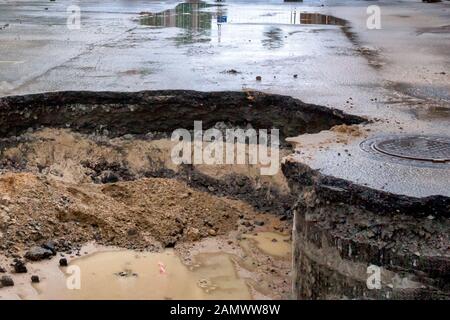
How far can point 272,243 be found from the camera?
630 cm

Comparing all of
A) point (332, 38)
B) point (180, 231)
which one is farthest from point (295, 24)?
point (180, 231)

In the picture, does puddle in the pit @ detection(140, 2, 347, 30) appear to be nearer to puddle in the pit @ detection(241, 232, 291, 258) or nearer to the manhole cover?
puddle in the pit @ detection(241, 232, 291, 258)

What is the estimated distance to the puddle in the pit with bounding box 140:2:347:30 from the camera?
17.5 m

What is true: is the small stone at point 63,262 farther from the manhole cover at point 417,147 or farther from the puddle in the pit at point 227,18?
the puddle in the pit at point 227,18

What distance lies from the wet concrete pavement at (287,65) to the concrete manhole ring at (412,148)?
14 cm

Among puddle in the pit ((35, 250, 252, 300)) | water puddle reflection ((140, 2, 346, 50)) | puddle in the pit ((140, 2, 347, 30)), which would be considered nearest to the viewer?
puddle in the pit ((35, 250, 252, 300))

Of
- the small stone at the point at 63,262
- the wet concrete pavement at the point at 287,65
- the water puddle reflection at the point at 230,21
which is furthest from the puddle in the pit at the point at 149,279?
the water puddle reflection at the point at 230,21

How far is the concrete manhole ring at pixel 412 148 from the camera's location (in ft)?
16.3

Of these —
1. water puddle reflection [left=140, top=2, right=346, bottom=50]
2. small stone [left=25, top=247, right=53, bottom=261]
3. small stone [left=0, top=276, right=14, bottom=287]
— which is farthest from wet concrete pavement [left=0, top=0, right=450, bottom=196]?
small stone [left=0, top=276, right=14, bottom=287]

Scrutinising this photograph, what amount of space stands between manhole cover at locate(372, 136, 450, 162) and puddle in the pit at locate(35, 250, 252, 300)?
62.4 inches

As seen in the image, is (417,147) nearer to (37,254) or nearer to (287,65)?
(37,254)

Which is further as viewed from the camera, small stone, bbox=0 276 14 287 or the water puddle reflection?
the water puddle reflection

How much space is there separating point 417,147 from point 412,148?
58 millimetres

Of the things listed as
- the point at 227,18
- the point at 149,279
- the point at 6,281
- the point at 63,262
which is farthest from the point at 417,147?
the point at 227,18
